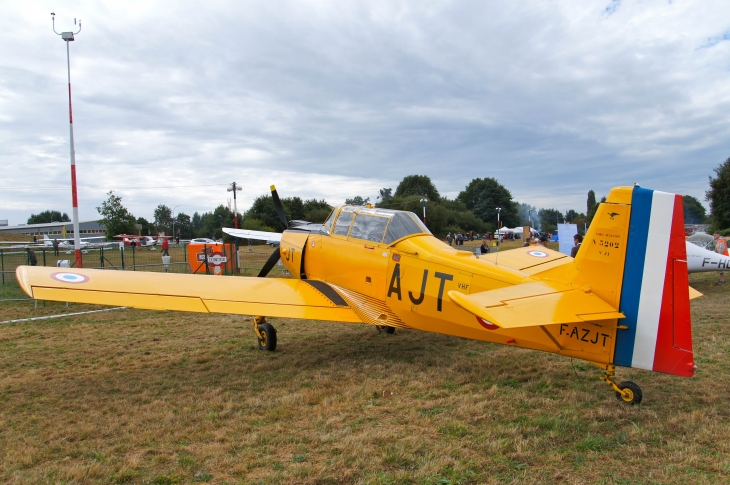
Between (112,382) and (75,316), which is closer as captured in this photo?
(112,382)

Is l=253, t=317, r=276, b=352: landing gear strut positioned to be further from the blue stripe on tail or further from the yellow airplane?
the blue stripe on tail

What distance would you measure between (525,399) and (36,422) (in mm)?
4744

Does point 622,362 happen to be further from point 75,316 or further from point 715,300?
point 75,316

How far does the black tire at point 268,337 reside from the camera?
6895 mm

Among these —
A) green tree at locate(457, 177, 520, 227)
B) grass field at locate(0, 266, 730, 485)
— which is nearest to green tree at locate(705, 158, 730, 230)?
grass field at locate(0, 266, 730, 485)

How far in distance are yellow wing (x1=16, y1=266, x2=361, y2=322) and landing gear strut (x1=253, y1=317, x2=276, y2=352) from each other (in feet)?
2.12

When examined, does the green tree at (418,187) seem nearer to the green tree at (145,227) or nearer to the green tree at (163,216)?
the green tree at (145,227)

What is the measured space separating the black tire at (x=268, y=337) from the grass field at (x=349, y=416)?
0.14 meters

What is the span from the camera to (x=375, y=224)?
6527 mm

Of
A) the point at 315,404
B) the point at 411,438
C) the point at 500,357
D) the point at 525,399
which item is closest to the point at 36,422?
the point at 315,404

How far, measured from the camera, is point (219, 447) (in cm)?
367

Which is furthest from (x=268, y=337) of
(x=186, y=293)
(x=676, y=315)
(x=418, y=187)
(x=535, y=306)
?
(x=418, y=187)

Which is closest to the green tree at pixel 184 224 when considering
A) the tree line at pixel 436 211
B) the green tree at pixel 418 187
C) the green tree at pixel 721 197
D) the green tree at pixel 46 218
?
the tree line at pixel 436 211

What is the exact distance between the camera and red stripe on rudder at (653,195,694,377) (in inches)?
151
